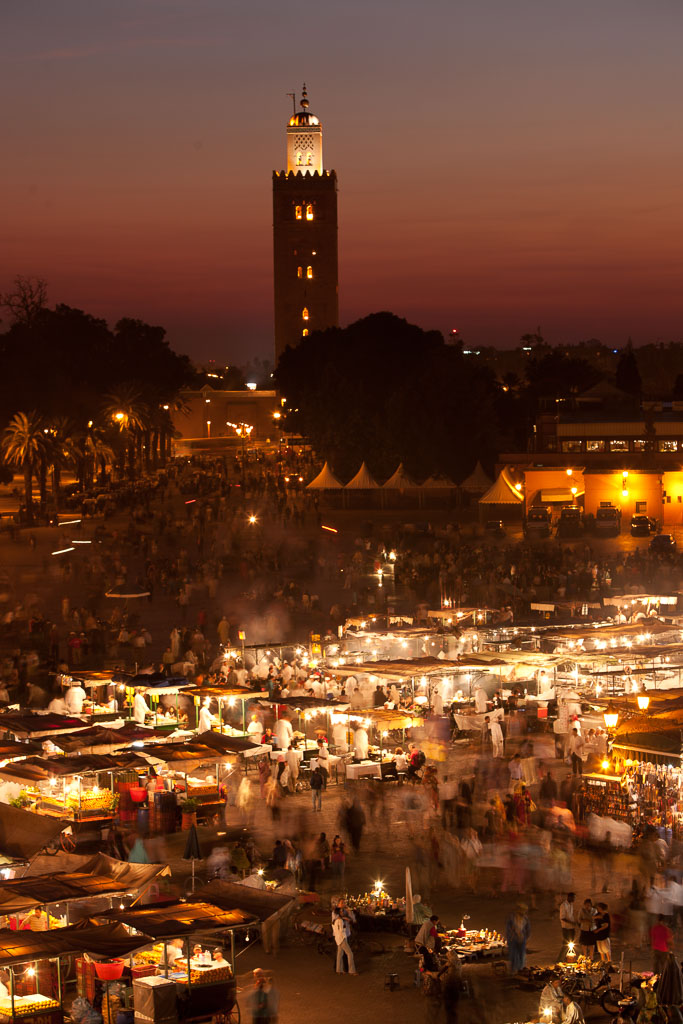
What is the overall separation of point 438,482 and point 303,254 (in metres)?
69.4

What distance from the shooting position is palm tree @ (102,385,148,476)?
260 ft

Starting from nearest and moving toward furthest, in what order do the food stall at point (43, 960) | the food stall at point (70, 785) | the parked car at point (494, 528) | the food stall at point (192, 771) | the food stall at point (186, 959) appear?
the food stall at point (43, 960) → the food stall at point (186, 959) → the food stall at point (70, 785) → the food stall at point (192, 771) → the parked car at point (494, 528)

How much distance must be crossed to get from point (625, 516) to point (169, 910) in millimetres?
45652

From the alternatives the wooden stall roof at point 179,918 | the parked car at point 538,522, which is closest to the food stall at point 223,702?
the wooden stall roof at point 179,918

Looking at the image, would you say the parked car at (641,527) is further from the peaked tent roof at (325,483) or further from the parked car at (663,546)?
the peaked tent roof at (325,483)

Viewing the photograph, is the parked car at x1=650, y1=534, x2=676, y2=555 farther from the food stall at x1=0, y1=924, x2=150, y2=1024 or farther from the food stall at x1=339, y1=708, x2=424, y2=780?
the food stall at x1=0, y1=924, x2=150, y2=1024

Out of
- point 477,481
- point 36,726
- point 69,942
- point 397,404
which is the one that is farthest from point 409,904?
point 397,404

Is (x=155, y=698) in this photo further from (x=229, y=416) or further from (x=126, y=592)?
(x=229, y=416)

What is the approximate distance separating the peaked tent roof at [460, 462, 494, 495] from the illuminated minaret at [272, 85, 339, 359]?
221 feet

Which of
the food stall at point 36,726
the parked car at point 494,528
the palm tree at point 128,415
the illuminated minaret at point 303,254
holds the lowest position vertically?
the food stall at point 36,726

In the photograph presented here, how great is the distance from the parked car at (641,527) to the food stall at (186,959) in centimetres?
3971

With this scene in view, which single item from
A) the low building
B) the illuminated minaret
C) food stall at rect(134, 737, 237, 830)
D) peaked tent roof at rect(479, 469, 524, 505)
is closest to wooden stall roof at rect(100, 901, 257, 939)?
food stall at rect(134, 737, 237, 830)

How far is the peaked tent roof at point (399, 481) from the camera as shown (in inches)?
2458

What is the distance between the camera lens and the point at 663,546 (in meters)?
→ 43.5
